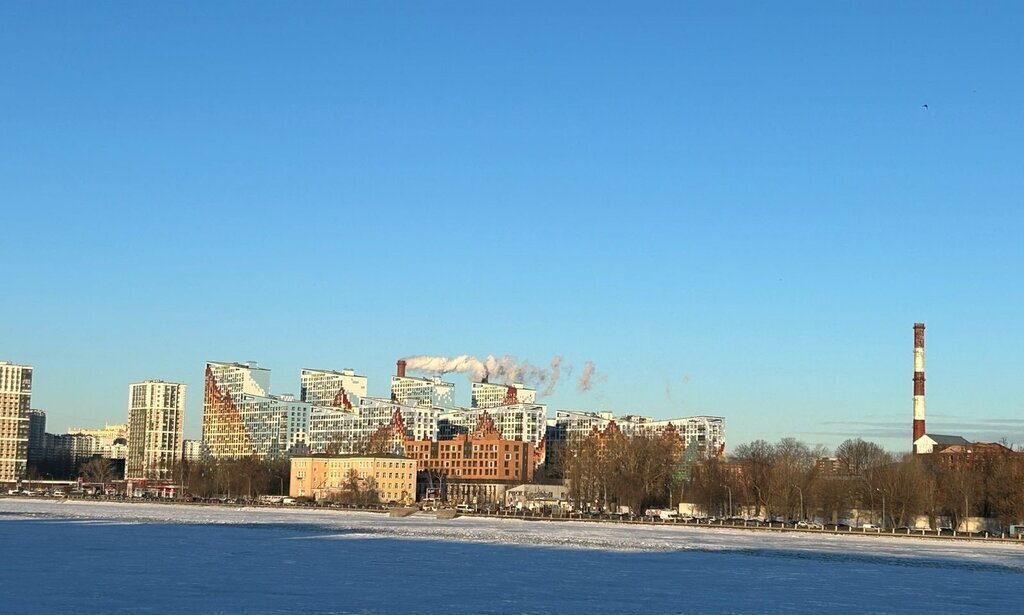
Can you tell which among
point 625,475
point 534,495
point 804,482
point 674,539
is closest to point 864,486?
point 804,482

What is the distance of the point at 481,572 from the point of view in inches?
2288

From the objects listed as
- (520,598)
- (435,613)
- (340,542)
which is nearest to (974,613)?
(520,598)

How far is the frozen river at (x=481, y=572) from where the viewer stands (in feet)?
149

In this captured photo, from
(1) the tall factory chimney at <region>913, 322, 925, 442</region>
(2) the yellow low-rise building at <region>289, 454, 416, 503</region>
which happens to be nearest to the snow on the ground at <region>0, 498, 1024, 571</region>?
(1) the tall factory chimney at <region>913, 322, 925, 442</region>

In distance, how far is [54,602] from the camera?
43062 mm

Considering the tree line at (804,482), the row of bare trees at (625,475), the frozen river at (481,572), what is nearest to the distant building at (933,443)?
the tree line at (804,482)

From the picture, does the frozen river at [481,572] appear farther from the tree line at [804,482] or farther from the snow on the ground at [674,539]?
the tree line at [804,482]

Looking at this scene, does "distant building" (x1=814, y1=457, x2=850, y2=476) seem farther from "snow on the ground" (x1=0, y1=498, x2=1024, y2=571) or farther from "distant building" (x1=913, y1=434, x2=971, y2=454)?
"snow on the ground" (x1=0, y1=498, x2=1024, y2=571)

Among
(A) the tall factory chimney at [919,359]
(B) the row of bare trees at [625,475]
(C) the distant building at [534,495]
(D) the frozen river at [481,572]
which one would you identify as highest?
(A) the tall factory chimney at [919,359]

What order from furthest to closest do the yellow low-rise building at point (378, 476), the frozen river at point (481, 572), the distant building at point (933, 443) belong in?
the yellow low-rise building at point (378, 476) < the distant building at point (933, 443) < the frozen river at point (481, 572)

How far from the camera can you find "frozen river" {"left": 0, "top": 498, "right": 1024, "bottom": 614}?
149ft

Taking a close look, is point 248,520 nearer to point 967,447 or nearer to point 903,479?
point 903,479

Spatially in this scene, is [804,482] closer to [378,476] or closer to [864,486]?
[864,486]

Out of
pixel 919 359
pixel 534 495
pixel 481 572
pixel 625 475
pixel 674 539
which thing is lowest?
pixel 534 495
